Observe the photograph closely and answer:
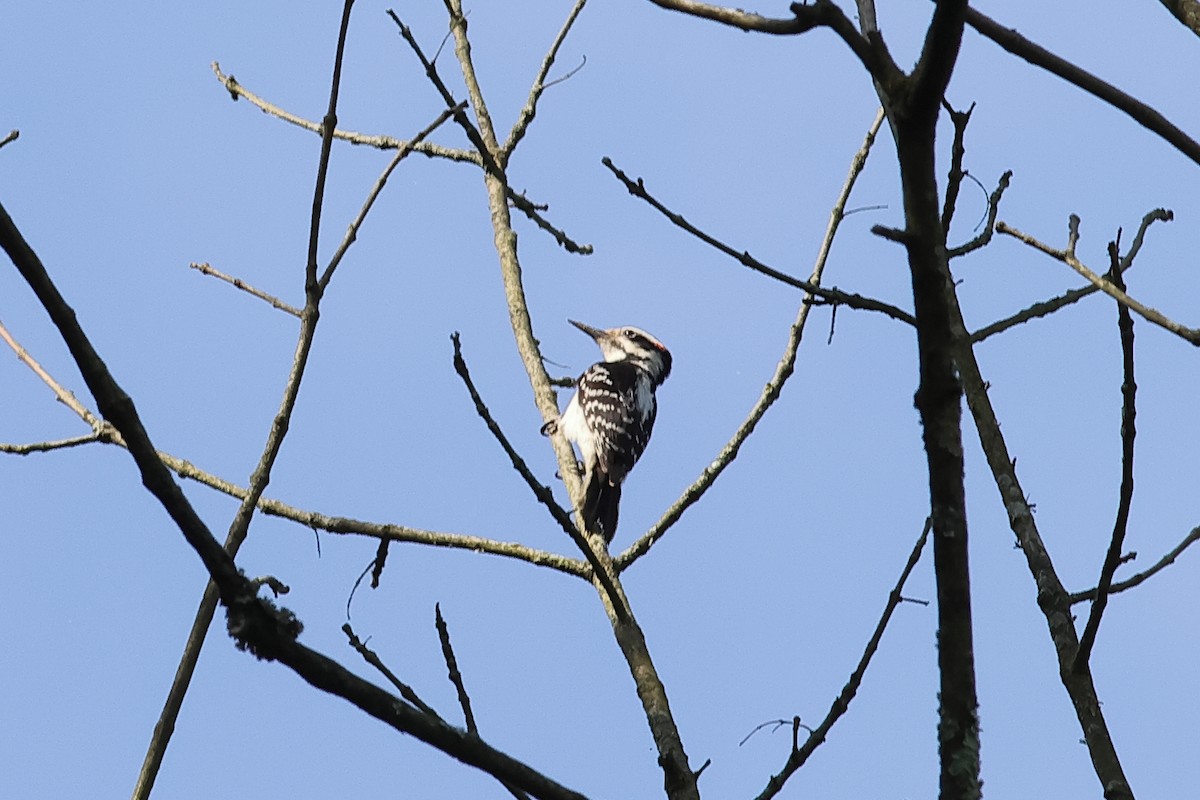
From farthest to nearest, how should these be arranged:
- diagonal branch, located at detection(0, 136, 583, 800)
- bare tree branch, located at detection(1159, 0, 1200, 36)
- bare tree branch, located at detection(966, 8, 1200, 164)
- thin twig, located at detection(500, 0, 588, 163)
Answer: thin twig, located at detection(500, 0, 588, 163)
bare tree branch, located at detection(1159, 0, 1200, 36)
bare tree branch, located at detection(966, 8, 1200, 164)
diagonal branch, located at detection(0, 136, 583, 800)

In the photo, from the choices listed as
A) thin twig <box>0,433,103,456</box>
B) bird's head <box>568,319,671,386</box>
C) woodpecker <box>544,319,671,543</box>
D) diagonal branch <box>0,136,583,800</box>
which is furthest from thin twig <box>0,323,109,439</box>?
bird's head <box>568,319,671,386</box>

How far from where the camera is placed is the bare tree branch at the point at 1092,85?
221 centimetres

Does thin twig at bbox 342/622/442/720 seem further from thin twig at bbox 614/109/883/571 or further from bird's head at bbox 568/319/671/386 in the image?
bird's head at bbox 568/319/671/386

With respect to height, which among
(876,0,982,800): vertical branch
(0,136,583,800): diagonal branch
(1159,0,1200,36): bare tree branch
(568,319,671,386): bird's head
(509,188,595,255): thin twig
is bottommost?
(0,136,583,800): diagonal branch

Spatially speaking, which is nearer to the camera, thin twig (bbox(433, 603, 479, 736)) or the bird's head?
thin twig (bbox(433, 603, 479, 736))

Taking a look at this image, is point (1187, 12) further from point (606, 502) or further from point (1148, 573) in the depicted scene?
point (606, 502)

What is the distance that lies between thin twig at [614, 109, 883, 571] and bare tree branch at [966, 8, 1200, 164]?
2.32 m

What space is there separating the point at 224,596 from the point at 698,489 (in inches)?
114

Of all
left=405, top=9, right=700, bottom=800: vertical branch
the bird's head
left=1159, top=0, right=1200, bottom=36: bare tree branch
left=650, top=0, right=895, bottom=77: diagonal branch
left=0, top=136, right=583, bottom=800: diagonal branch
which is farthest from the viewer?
the bird's head

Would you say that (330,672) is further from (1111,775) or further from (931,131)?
(1111,775)

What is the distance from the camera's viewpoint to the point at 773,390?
4.72 m

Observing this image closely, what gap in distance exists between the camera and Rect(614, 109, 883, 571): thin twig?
459 centimetres

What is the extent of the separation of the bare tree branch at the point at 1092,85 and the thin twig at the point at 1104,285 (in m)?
0.37

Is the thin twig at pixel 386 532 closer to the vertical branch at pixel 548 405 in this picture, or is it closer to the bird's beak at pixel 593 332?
the vertical branch at pixel 548 405
